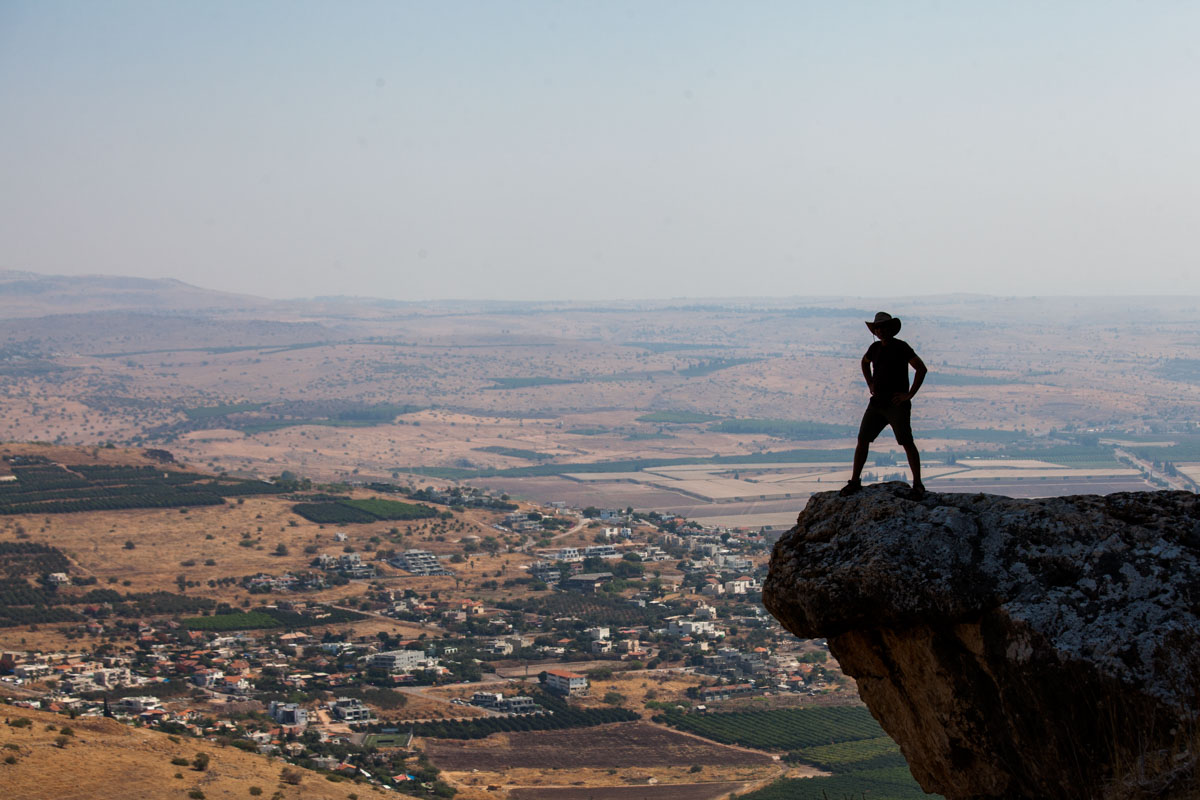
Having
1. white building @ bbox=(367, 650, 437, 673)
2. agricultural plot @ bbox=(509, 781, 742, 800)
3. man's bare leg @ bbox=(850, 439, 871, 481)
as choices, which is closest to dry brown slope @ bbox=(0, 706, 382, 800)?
agricultural plot @ bbox=(509, 781, 742, 800)

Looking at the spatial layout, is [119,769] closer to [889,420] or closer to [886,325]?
[889,420]

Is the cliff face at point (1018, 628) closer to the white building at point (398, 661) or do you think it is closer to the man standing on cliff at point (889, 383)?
the man standing on cliff at point (889, 383)

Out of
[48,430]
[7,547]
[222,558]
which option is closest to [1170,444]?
[222,558]

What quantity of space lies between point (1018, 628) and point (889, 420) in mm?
1968

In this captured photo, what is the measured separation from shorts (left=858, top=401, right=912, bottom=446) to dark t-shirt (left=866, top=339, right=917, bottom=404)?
0.23 ft

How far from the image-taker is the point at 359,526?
273 feet

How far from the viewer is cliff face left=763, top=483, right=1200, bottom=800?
6367mm

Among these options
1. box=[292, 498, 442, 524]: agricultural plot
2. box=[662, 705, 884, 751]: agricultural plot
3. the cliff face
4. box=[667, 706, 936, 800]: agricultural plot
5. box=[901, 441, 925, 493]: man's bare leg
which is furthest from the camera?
box=[292, 498, 442, 524]: agricultural plot

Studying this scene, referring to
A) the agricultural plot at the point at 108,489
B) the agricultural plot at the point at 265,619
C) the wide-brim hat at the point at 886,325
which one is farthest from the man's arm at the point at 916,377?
the agricultural plot at the point at 108,489

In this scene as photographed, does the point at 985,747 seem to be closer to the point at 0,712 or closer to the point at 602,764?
the point at 0,712

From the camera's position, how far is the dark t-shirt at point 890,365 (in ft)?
27.4

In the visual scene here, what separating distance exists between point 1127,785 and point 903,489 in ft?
7.65

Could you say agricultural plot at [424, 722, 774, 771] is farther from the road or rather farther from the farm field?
the road

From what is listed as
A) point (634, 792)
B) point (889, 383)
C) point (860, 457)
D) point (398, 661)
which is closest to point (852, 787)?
point (634, 792)
